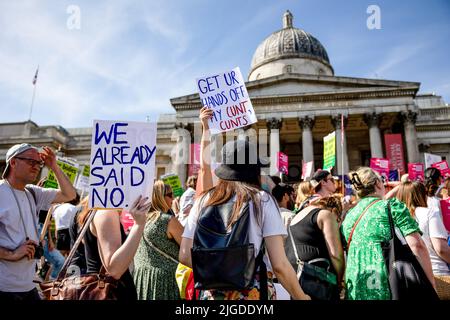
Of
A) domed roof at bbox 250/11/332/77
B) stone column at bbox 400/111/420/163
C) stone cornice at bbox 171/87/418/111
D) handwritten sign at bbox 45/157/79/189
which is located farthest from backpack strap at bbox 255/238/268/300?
domed roof at bbox 250/11/332/77

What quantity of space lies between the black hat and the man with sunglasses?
1717mm

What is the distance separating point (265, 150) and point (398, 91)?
31.7 ft

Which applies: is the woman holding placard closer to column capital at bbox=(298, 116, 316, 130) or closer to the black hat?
the black hat

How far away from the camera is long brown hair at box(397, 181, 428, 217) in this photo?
150 inches

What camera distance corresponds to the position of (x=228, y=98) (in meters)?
4.41

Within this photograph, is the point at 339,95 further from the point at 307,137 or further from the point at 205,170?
the point at 205,170

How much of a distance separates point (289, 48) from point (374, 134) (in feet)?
44.8

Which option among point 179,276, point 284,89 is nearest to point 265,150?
point 284,89

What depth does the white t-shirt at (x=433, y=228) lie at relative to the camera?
3.68 metres

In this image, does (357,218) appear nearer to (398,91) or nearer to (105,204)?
(105,204)

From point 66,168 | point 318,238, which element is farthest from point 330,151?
point 318,238

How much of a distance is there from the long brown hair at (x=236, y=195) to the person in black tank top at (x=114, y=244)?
1.77 ft

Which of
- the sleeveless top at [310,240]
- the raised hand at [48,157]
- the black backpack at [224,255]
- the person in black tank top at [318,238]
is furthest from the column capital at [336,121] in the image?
the black backpack at [224,255]

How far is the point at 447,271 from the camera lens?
12.4ft
